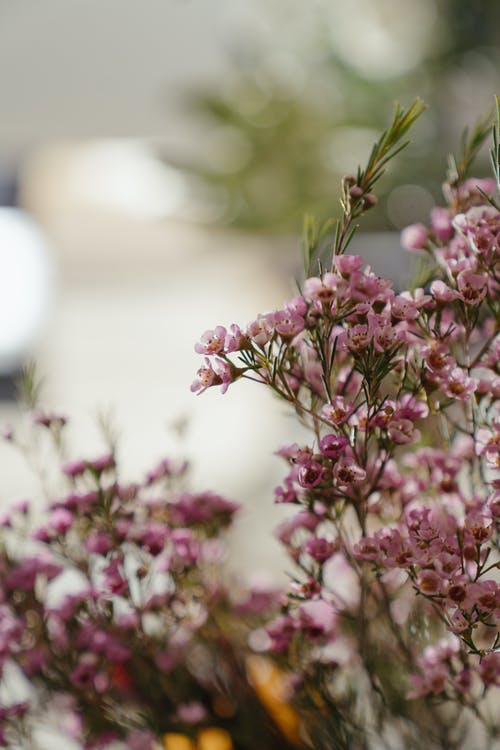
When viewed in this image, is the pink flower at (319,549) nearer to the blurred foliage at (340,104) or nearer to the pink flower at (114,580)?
the pink flower at (114,580)

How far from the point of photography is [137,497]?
1.52 ft

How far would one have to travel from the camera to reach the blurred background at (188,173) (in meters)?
1.54

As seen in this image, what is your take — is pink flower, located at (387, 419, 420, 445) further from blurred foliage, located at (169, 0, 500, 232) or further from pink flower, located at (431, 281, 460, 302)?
blurred foliage, located at (169, 0, 500, 232)

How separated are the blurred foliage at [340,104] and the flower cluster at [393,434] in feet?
3.28

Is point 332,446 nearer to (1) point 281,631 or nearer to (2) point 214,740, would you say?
(1) point 281,631

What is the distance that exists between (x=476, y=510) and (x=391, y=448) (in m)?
0.06

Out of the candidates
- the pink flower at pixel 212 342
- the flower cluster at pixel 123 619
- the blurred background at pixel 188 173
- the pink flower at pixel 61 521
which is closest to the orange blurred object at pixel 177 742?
the flower cluster at pixel 123 619

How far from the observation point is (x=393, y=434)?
36cm

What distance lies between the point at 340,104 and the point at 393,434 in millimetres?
1352

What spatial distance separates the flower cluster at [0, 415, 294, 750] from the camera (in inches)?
17.5

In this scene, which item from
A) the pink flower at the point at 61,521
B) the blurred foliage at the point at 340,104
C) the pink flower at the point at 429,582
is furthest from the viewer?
the blurred foliage at the point at 340,104

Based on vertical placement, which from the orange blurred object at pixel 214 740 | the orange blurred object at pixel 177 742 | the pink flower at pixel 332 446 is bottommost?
the orange blurred object at pixel 177 742

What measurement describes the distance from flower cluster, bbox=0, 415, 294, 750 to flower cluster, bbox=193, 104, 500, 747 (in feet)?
0.18

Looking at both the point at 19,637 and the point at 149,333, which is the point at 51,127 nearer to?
the point at 149,333
